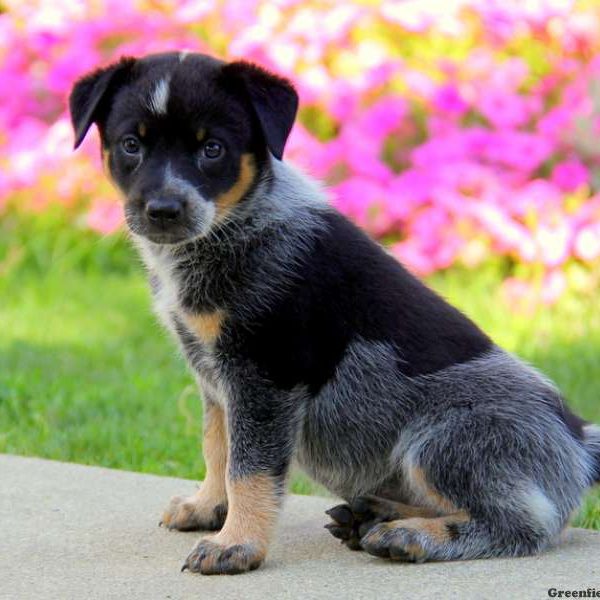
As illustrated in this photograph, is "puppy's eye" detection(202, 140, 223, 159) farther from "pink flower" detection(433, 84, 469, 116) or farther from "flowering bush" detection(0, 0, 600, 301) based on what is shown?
"pink flower" detection(433, 84, 469, 116)

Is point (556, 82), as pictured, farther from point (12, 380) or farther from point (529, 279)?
point (12, 380)

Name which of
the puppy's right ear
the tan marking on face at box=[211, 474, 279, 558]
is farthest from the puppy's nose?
the tan marking on face at box=[211, 474, 279, 558]

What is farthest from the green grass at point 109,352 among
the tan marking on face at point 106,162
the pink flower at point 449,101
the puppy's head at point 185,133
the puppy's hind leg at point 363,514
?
the puppy's head at point 185,133

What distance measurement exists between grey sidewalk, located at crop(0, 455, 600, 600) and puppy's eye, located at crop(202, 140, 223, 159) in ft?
4.44

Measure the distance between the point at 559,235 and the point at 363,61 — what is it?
230 cm

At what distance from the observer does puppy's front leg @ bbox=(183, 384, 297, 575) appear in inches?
158

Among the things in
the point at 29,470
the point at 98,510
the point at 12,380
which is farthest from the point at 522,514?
the point at 12,380

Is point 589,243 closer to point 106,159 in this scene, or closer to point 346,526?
point 346,526

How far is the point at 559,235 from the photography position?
28.1ft

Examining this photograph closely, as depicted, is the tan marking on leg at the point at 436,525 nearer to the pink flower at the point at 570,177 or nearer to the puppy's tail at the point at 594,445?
the puppy's tail at the point at 594,445

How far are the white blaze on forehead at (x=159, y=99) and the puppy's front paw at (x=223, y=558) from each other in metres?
1.42

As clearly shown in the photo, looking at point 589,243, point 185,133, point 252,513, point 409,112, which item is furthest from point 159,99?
point 409,112

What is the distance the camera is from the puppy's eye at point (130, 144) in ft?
13.8

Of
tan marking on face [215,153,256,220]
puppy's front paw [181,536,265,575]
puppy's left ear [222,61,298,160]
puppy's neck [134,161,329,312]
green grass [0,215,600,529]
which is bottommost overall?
green grass [0,215,600,529]
